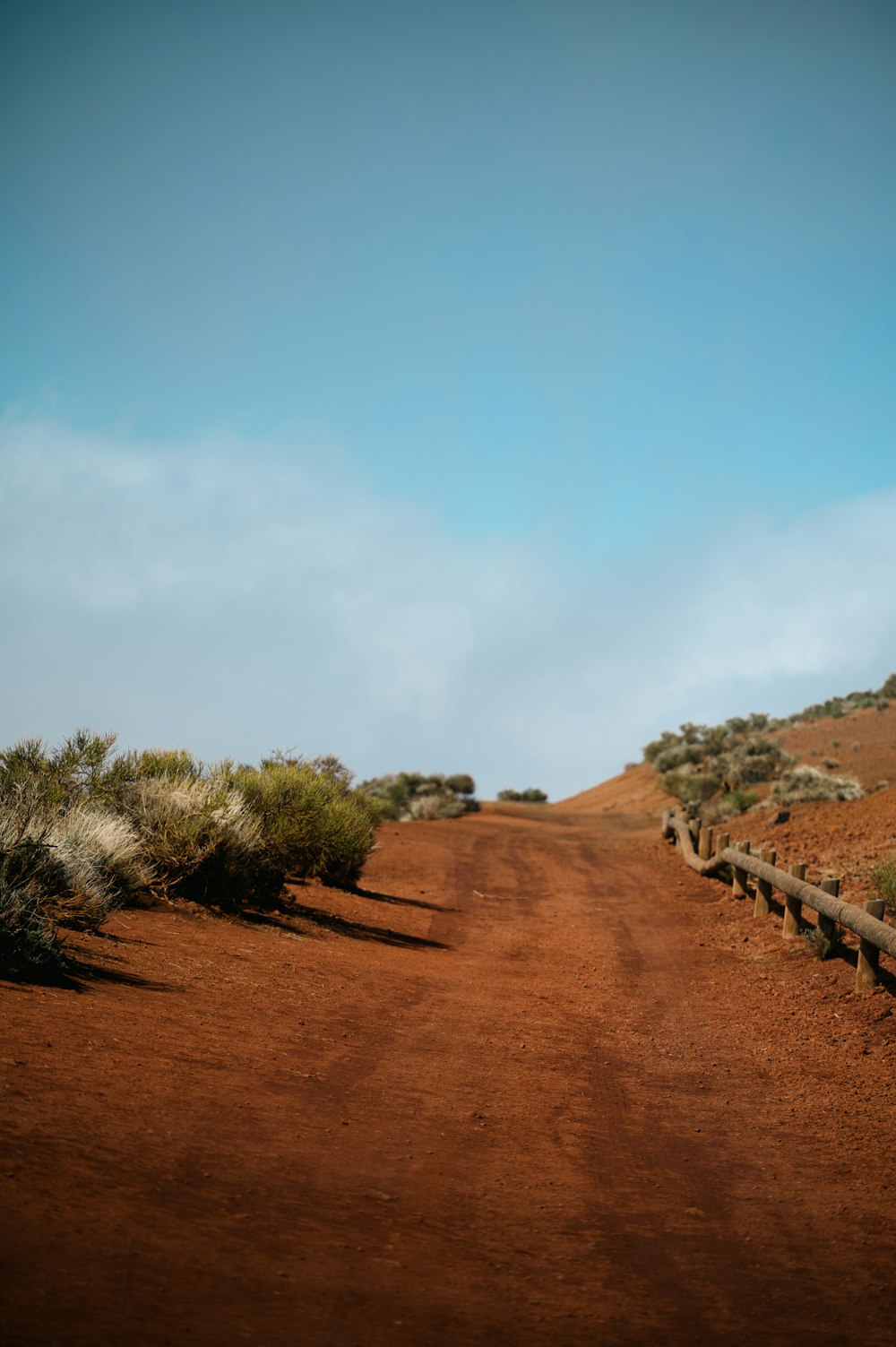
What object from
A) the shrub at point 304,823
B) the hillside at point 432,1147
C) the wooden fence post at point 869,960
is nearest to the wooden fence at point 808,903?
the wooden fence post at point 869,960

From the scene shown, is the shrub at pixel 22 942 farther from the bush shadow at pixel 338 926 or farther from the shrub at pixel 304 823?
the shrub at pixel 304 823

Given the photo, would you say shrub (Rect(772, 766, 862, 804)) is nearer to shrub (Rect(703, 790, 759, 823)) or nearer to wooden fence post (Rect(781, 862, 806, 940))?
shrub (Rect(703, 790, 759, 823))

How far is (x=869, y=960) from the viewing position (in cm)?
963

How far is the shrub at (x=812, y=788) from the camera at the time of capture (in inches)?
1091

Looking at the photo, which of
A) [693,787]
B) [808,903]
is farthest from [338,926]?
[693,787]

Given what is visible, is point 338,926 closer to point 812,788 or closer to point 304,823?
point 304,823

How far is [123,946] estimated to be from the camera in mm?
8984

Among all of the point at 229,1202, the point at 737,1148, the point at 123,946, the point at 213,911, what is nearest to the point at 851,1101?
the point at 737,1148

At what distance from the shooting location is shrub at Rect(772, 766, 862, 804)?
27719mm

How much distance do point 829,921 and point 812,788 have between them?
18728 millimetres

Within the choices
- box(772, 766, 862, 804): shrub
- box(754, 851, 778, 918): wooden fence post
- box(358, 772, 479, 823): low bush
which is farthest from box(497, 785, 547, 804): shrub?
box(754, 851, 778, 918): wooden fence post

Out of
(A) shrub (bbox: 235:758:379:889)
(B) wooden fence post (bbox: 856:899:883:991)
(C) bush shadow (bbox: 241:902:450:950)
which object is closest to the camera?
(B) wooden fence post (bbox: 856:899:883:991)

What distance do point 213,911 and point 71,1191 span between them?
7.89 metres

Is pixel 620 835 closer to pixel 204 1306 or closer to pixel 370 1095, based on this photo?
pixel 370 1095
